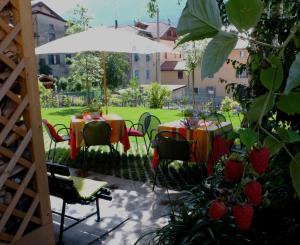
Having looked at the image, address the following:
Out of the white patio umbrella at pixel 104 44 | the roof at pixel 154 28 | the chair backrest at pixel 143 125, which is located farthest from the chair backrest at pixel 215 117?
the roof at pixel 154 28

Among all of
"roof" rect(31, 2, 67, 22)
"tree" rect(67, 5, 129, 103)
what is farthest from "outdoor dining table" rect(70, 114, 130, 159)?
"roof" rect(31, 2, 67, 22)

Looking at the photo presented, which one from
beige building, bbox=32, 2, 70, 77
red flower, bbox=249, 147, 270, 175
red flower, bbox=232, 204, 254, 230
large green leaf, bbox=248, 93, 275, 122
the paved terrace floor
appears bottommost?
the paved terrace floor

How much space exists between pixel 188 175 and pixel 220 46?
14.0 ft

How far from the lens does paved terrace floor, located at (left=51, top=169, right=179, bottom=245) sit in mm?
3021

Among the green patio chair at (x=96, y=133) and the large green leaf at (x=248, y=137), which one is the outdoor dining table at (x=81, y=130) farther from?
the large green leaf at (x=248, y=137)

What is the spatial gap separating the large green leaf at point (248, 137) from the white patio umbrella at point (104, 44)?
18.0 ft

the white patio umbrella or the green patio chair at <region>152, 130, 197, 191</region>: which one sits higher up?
the white patio umbrella

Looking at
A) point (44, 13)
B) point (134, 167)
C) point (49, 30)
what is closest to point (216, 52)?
point (134, 167)

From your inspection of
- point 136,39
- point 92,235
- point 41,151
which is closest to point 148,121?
point 136,39

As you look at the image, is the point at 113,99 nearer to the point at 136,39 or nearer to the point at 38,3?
the point at 136,39

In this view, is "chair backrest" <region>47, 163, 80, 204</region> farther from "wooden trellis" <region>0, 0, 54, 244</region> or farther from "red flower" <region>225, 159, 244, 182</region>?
"red flower" <region>225, 159, 244, 182</region>

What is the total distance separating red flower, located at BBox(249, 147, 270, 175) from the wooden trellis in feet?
6.98

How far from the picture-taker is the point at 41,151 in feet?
8.43

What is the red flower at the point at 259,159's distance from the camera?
427 mm
